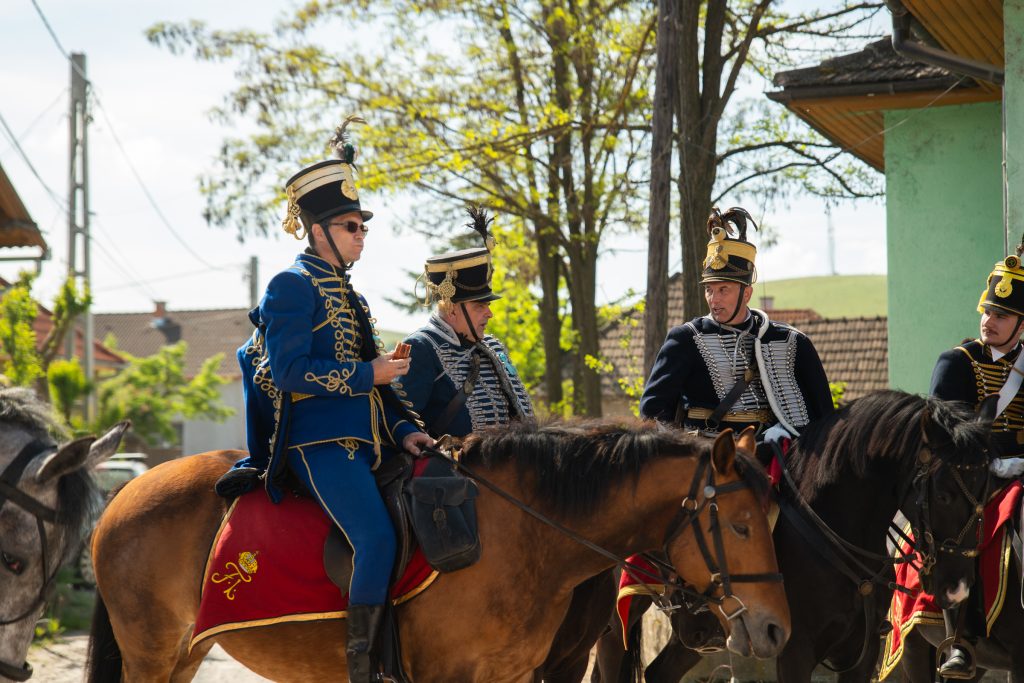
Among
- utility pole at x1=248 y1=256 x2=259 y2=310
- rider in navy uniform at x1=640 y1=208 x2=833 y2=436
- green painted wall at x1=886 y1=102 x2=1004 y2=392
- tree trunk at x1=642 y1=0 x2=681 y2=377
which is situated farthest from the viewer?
utility pole at x1=248 y1=256 x2=259 y2=310

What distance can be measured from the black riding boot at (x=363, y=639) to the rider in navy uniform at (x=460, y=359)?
59.5 inches

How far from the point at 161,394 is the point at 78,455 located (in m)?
36.3

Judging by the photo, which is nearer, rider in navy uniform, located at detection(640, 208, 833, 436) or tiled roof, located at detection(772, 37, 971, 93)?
rider in navy uniform, located at detection(640, 208, 833, 436)

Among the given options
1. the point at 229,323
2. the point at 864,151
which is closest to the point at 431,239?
the point at 864,151

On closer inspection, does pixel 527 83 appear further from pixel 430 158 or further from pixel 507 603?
pixel 507 603

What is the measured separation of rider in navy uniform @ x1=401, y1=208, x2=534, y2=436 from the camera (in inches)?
228

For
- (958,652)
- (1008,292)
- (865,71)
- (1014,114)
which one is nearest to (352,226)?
(1008,292)

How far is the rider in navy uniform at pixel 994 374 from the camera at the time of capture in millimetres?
6062

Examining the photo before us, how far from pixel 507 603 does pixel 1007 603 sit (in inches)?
117

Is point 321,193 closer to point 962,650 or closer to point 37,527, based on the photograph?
point 37,527

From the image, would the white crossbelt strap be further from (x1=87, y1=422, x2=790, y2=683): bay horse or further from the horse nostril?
the horse nostril

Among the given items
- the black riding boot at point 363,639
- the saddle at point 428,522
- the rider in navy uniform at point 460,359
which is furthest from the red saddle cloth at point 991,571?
the black riding boot at point 363,639

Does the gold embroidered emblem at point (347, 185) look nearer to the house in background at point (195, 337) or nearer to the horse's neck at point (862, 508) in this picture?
the horse's neck at point (862, 508)

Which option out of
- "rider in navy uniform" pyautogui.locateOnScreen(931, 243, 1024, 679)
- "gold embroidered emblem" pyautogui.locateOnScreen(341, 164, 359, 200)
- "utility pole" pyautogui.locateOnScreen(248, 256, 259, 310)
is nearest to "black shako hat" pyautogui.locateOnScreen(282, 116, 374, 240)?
"gold embroidered emblem" pyautogui.locateOnScreen(341, 164, 359, 200)
